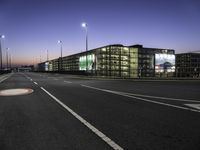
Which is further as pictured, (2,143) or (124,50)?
(124,50)

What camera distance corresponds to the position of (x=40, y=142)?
434cm

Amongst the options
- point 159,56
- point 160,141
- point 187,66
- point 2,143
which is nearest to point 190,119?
point 160,141

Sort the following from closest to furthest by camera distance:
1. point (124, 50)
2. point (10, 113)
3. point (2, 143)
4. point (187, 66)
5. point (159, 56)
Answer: point (2, 143) → point (10, 113) → point (159, 56) → point (124, 50) → point (187, 66)

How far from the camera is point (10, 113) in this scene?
7.21 m

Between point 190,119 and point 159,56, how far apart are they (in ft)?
210

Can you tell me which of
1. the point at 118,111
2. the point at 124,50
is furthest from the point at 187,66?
the point at 118,111

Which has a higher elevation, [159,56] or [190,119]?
[159,56]

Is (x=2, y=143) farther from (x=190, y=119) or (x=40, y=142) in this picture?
(x=190, y=119)

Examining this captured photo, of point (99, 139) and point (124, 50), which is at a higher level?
point (124, 50)

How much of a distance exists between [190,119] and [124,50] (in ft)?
240

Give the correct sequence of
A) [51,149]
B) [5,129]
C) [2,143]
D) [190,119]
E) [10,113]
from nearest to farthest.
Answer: [51,149]
[2,143]
[5,129]
[190,119]
[10,113]

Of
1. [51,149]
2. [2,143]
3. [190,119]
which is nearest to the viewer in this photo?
[51,149]

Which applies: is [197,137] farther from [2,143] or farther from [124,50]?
[124,50]

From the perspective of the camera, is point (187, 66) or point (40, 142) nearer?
point (40, 142)
